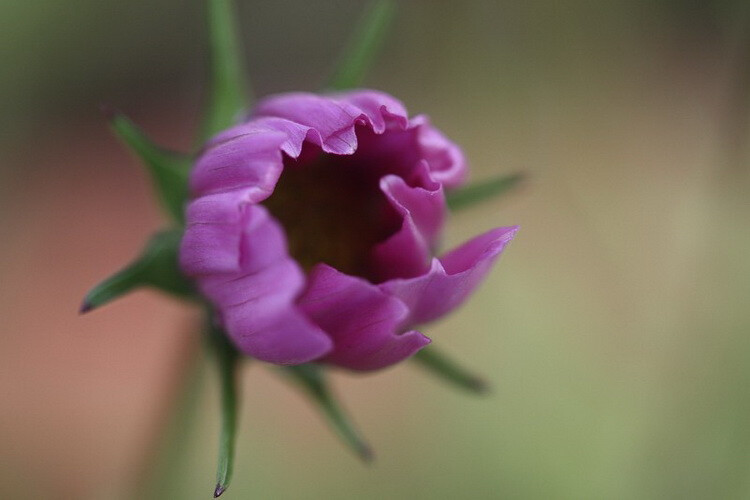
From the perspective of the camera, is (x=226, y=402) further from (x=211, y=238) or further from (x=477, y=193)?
(x=477, y=193)

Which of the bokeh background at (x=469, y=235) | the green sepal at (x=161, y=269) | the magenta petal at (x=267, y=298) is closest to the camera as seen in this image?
the magenta petal at (x=267, y=298)

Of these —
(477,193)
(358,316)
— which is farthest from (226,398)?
(477,193)

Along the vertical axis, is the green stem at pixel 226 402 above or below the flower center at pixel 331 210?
below

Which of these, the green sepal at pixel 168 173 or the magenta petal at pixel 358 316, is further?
the green sepal at pixel 168 173

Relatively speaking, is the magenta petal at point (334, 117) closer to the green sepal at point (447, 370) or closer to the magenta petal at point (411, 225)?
the magenta petal at point (411, 225)

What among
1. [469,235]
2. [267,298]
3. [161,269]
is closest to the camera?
[267,298]

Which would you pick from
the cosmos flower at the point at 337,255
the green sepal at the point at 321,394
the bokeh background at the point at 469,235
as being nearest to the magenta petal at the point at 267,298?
the cosmos flower at the point at 337,255

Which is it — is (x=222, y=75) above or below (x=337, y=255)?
above

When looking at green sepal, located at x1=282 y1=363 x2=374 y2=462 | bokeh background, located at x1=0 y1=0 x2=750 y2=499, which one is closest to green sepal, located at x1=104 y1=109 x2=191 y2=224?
green sepal, located at x1=282 y1=363 x2=374 y2=462
